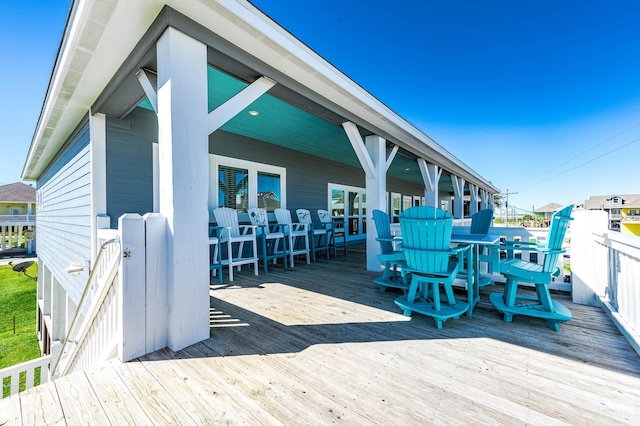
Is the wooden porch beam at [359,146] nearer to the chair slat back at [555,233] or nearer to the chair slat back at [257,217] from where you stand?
the chair slat back at [257,217]

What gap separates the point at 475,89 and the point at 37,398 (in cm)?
1162

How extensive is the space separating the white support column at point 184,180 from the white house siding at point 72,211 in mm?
2578

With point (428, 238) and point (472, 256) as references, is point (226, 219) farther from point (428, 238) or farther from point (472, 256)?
point (472, 256)

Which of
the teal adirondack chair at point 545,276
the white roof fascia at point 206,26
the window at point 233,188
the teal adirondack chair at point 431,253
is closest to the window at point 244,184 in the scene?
the window at point 233,188

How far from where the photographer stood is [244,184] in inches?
201

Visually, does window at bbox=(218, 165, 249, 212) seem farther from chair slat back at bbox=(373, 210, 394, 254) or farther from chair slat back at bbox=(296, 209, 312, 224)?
chair slat back at bbox=(373, 210, 394, 254)

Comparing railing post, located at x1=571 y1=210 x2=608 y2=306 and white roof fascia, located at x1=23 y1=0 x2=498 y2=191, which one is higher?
white roof fascia, located at x1=23 y1=0 x2=498 y2=191

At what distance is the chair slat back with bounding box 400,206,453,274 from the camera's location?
7.14ft

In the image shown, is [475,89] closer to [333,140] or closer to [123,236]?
[333,140]

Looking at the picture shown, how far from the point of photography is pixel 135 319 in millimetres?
1676

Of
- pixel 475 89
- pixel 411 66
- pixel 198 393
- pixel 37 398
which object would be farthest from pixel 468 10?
pixel 37 398

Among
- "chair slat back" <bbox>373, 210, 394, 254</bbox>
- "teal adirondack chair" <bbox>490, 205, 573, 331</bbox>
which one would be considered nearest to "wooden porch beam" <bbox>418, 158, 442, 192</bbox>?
"chair slat back" <bbox>373, 210, 394, 254</bbox>

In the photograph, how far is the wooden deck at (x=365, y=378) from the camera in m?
1.18

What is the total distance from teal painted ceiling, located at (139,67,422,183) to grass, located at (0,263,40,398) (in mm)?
7565
